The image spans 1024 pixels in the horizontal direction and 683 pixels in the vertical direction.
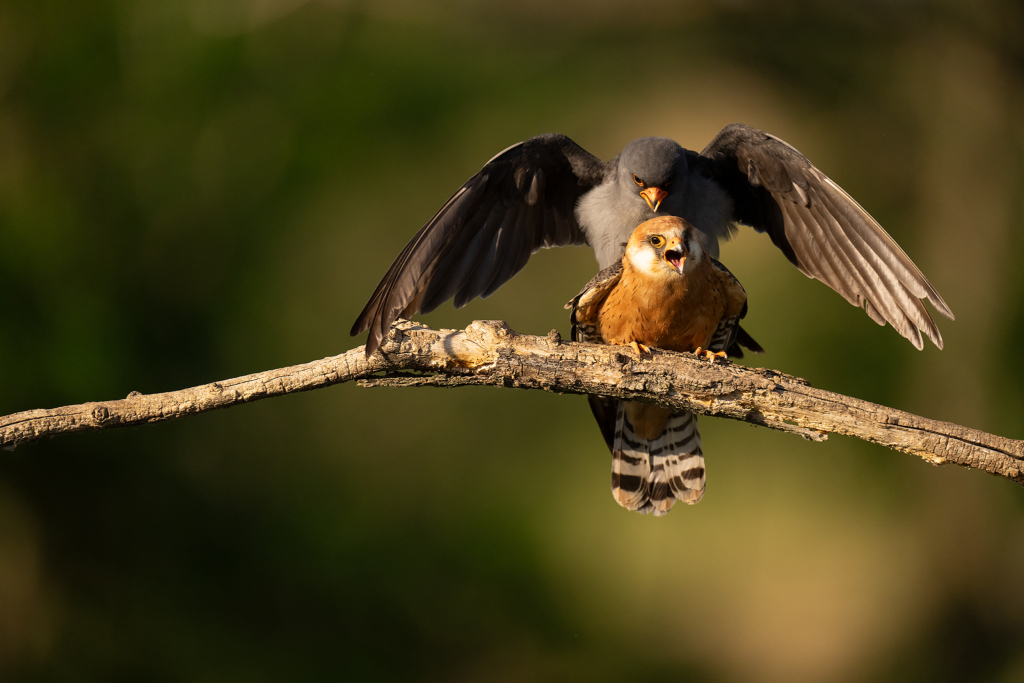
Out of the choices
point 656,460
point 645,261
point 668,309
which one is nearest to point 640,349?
point 668,309

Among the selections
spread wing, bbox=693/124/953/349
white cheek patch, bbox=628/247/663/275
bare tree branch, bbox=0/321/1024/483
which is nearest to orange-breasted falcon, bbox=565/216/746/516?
white cheek patch, bbox=628/247/663/275

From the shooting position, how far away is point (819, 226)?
9.88 feet

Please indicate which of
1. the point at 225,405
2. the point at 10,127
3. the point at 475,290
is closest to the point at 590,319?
the point at 475,290

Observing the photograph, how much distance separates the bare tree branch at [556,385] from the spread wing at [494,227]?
0.81 feet

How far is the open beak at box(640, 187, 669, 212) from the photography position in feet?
9.90

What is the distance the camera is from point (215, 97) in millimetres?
5672

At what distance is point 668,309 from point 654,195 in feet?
2.45

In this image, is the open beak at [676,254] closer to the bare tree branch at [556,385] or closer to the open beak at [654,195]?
the bare tree branch at [556,385]

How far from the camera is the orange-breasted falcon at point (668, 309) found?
248cm

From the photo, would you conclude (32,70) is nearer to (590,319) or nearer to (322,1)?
(322,1)

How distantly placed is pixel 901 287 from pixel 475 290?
168 centimetres

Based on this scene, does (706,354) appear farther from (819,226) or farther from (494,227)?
(494,227)

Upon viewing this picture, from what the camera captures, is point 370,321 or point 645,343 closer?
point 370,321

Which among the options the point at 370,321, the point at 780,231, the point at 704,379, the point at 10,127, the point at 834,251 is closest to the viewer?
the point at 704,379
